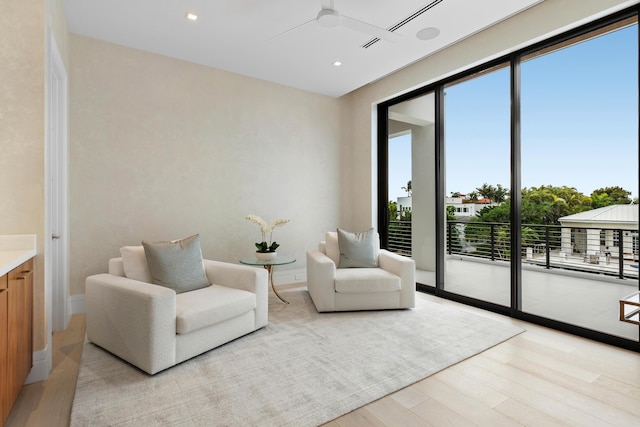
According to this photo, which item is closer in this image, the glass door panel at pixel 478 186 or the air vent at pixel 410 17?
the air vent at pixel 410 17

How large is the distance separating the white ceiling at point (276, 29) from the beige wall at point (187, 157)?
1.02 ft

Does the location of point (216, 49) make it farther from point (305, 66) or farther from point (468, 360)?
point (468, 360)

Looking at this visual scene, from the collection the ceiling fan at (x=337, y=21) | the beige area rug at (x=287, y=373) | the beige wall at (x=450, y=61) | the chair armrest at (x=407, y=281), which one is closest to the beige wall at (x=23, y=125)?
the beige area rug at (x=287, y=373)

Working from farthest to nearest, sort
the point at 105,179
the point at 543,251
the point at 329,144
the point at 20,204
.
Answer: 1. the point at 329,144
2. the point at 105,179
3. the point at 543,251
4. the point at 20,204

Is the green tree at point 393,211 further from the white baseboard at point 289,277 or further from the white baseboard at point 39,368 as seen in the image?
the white baseboard at point 39,368

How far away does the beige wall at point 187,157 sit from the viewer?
3.57 meters

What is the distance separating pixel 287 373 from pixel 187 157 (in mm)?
2826

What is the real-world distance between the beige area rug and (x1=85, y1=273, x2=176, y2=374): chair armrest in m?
0.10

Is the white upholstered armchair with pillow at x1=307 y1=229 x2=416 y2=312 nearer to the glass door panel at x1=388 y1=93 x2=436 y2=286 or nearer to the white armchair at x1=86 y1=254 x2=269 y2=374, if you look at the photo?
the white armchair at x1=86 y1=254 x2=269 y2=374

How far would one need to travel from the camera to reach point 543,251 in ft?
11.1

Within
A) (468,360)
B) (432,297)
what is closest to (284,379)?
(468,360)

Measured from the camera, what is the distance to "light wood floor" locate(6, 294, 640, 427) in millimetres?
1873

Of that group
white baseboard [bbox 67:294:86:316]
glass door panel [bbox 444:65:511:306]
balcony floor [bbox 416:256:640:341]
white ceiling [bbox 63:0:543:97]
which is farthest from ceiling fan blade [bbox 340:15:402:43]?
white baseboard [bbox 67:294:86:316]

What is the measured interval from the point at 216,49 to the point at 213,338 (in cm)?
298
